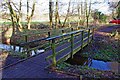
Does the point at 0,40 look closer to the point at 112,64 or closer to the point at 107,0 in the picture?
the point at 112,64

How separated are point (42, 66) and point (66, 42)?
460cm

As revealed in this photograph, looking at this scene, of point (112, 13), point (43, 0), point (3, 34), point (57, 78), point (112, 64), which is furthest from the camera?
point (112, 13)

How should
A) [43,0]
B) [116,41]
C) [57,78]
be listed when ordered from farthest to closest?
[43,0] → [116,41] → [57,78]

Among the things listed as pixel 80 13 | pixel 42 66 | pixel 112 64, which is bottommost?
pixel 112 64

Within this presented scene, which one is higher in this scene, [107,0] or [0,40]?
[107,0]

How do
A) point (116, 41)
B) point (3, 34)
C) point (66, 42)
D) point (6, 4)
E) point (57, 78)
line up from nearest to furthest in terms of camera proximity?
1. point (57, 78)
2. point (66, 42)
3. point (116, 41)
4. point (3, 34)
5. point (6, 4)

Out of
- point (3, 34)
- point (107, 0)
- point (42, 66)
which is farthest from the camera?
point (107, 0)

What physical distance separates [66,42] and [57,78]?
552 cm

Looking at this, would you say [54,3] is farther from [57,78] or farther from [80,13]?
[57,78]

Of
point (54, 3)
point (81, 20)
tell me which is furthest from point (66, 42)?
point (81, 20)

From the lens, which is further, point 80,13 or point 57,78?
point 80,13

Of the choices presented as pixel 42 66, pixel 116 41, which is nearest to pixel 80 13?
pixel 116 41

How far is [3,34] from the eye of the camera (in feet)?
45.1

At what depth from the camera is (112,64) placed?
28.6ft
